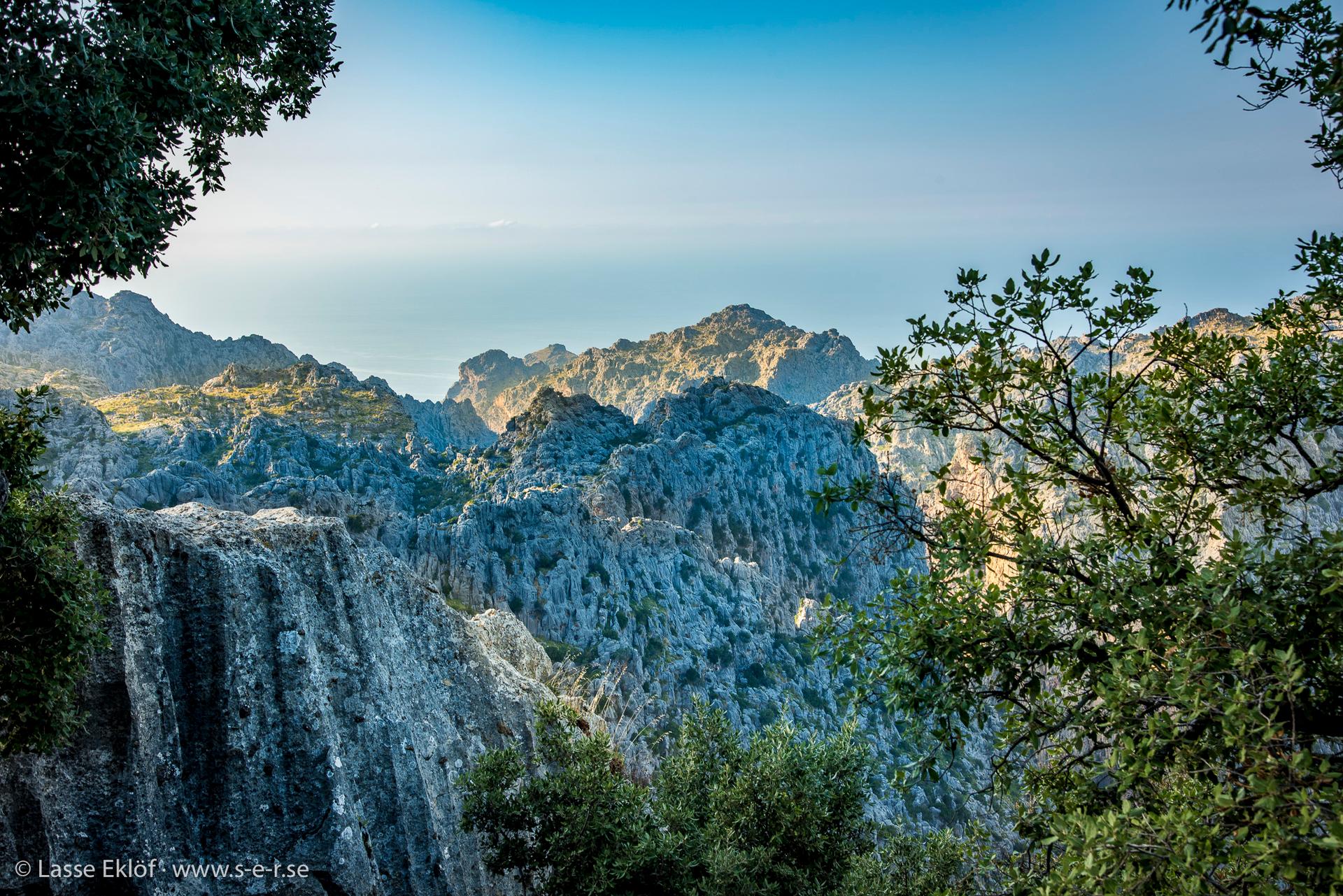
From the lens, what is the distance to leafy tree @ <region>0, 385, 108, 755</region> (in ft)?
37.0

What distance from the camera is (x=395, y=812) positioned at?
18734 millimetres

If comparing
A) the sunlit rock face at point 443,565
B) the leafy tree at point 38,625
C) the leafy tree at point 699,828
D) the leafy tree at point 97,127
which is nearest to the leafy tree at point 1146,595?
the sunlit rock face at point 443,565

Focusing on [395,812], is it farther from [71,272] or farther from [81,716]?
[71,272]

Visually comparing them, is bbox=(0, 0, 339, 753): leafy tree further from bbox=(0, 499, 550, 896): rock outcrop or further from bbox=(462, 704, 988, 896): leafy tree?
bbox=(462, 704, 988, 896): leafy tree

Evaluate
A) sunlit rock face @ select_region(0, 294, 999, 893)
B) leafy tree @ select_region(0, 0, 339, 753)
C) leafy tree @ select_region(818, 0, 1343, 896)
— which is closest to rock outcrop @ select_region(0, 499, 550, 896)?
sunlit rock face @ select_region(0, 294, 999, 893)

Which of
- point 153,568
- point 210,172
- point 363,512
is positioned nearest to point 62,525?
point 153,568

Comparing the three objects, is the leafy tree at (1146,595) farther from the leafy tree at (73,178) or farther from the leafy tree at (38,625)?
the leafy tree at (38,625)

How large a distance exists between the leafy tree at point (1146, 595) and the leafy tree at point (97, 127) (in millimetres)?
11077

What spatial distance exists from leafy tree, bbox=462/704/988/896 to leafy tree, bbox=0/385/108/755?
962 centimetres

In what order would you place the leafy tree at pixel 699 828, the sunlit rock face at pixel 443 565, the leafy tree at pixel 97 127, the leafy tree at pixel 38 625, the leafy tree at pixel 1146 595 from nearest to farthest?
1. the leafy tree at pixel 1146 595
2. the leafy tree at pixel 97 127
3. the leafy tree at pixel 38 625
4. the sunlit rock face at pixel 443 565
5. the leafy tree at pixel 699 828

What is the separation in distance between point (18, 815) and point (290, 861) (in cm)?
515

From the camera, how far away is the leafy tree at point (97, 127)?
8.99 m

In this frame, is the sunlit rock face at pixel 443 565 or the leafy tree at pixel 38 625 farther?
the sunlit rock face at pixel 443 565

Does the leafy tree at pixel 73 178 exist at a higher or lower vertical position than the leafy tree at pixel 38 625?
higher
